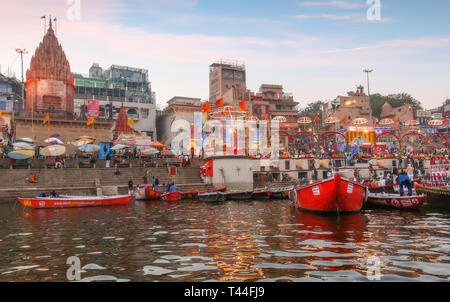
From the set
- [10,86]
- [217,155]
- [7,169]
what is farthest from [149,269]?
[10,86]

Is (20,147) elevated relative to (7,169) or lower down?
elevated

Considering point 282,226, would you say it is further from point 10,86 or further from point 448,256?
point 10,86

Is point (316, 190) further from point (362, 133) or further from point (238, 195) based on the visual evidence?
point (362, 133)

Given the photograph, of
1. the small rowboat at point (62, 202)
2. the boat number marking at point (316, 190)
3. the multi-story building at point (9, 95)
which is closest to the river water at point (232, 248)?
the boat number marking at point (316, 190)

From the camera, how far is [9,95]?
59.3 metres

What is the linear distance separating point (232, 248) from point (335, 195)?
8.59 metres

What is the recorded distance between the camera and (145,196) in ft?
86.0

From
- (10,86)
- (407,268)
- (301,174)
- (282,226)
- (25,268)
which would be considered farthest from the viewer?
(10,86)

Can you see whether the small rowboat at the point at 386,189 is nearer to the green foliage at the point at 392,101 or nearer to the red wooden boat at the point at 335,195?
the red wooden boat at the point at 335,195

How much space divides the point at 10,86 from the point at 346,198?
218 ft

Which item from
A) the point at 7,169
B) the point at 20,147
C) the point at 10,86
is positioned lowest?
the point at 7,169

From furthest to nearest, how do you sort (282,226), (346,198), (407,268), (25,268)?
(346,198) → (282,226) → (25,268) → (407,268)

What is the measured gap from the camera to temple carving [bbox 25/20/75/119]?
45594 millimetres

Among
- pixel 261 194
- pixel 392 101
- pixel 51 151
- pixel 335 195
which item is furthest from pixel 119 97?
pixel 392 101
